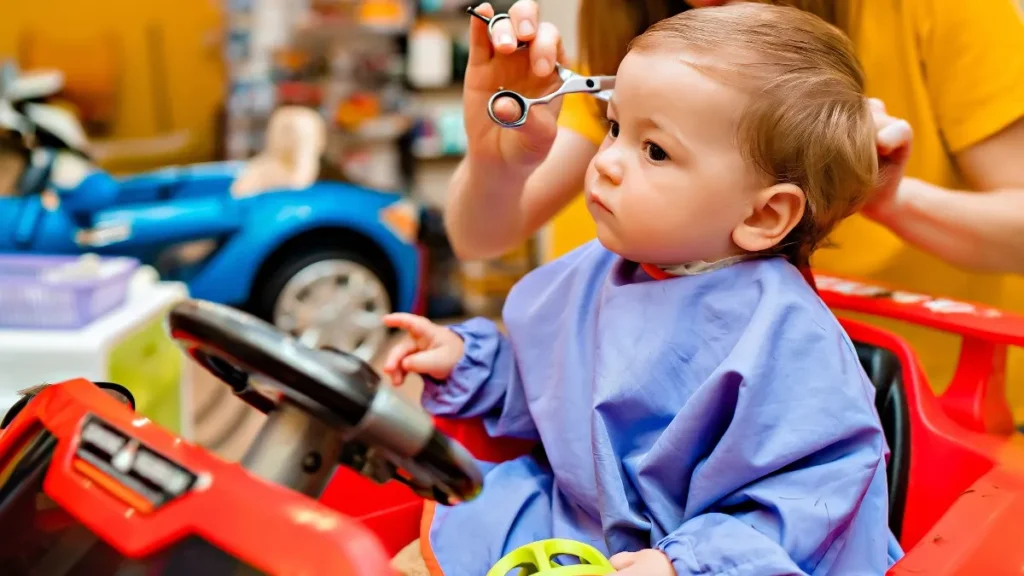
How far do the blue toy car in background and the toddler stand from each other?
57.1 inches

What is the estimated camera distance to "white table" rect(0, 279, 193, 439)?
126cm

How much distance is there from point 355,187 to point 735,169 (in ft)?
5.68

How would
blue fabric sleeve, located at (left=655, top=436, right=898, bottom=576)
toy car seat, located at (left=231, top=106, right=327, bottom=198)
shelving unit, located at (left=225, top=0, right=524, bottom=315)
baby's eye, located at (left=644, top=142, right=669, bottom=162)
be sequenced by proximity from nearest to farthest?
blue fabric sleeve, located at (left=655, top=436, right=898, bottom=576), baby's eye, located at (left=644, top=142, right=669, bottom=162), toy car seat, located at (left=231, top=106, right=327, bottom=198), shelving unit, located at (left=225, top=0, right=524, bottom=315)

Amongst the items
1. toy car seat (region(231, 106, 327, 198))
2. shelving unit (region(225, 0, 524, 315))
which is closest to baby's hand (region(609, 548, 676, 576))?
toy car seat (region(231, 106, 327, 198))

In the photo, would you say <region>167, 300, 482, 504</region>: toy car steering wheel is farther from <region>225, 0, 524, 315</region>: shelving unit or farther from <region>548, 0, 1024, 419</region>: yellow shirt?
<region>225, 0, 524, 315</region>: shelving unit

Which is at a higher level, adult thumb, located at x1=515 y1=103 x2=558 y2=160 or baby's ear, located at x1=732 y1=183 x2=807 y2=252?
adult thumb, located at x1=515 y1=103 x2=558 y2=160

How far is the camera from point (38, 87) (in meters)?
2.23

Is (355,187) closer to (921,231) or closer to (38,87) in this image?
(38,87)

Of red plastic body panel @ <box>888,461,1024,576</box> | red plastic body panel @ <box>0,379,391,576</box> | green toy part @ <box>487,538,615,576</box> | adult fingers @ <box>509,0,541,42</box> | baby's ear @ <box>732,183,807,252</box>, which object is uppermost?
adult fingers @ <box>509,0,541,42</box>

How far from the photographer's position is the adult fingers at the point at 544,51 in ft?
2.32

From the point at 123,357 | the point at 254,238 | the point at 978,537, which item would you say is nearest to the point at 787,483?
the point at 978,537

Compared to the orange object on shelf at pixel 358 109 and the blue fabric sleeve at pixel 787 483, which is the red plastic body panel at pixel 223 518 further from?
the orange object on shelf at pixel 358 109

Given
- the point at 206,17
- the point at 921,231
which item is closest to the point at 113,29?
the point at 206,17

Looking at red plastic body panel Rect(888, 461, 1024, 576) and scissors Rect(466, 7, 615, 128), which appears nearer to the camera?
red plastic body panel Rect(888, 461, 1024, 576)
